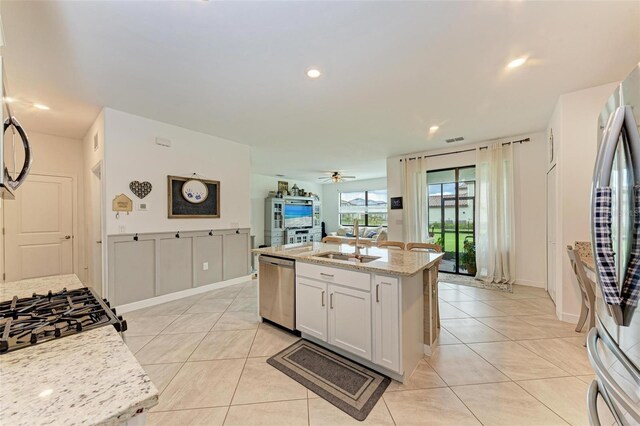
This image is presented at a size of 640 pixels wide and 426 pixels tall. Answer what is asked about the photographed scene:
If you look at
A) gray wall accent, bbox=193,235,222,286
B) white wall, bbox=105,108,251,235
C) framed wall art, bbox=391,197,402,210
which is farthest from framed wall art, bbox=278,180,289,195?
gray wall accent, bbox=193,235,222,286

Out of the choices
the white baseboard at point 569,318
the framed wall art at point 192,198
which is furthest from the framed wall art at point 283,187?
the white baseboard at point 569,318

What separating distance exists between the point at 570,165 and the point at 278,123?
3.56 metres

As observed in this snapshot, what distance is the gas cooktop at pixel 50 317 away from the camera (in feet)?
2.72

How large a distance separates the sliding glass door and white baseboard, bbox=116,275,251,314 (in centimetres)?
409

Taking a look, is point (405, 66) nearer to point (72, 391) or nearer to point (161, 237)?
point (72, 391)

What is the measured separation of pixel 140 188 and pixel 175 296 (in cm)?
163

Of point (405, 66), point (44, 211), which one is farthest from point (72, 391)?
point (44, 211)

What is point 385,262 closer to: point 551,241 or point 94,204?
point 551,241

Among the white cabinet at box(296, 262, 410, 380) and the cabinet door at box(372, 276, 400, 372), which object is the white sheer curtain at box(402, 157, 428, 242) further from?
the cabinet door at box(372, 276, 400, 372)

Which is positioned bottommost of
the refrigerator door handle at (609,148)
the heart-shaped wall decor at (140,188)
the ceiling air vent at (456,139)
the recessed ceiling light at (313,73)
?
the refrigerator door handle at (609,148)

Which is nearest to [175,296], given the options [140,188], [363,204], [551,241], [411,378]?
[140,188]

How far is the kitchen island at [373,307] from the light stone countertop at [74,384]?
153 centimetres

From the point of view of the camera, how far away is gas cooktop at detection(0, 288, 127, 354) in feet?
2.72

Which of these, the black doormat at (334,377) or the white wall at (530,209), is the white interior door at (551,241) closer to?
the white wall at (530,209)
